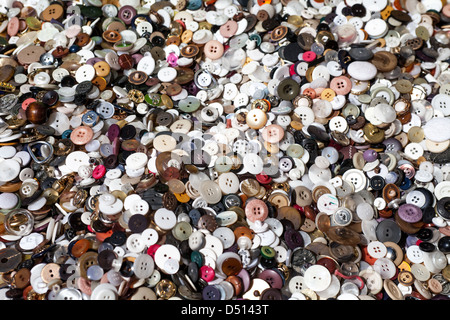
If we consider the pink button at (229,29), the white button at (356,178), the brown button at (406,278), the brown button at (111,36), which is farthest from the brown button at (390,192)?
the brown button at (111,36)

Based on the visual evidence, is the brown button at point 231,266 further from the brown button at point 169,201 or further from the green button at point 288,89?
the green button at point 288,89

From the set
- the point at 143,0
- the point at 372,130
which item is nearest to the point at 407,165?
the point at 372,130

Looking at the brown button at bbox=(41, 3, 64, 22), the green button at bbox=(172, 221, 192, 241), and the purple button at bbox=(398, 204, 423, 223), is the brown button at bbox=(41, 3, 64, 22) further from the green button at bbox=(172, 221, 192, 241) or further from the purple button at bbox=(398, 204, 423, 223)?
the purple button at bbox=(398, 204, 423, 223)

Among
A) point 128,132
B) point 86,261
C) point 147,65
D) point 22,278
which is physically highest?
point 147,65

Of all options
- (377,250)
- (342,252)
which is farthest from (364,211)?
(342,252)

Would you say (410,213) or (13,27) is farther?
(13,27)

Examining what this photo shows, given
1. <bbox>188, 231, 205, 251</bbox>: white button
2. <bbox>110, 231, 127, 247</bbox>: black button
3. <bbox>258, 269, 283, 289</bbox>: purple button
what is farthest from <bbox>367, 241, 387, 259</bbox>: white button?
<bbox>110, 231, 127, 247</bbox>: black button

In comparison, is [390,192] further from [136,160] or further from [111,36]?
[111,36]
